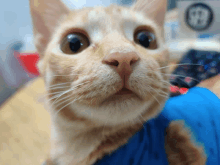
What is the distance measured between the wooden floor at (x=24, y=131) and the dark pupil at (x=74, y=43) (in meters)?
0.37

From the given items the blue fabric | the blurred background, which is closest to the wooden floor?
the blurred background

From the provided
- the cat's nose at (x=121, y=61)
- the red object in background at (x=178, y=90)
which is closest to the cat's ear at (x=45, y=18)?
the cat's nose at (x=121, y=61)

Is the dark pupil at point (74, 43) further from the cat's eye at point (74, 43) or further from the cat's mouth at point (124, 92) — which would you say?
the cat's mouth at point (124, 92)

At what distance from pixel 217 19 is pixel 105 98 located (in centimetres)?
160

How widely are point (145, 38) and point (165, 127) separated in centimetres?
34

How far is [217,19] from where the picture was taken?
1.54 metres

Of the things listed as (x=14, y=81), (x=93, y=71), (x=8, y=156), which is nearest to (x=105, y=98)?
(x=93, y=71)

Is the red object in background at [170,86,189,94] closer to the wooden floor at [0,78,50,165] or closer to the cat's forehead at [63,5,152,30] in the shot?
the cat's forehead at [63,5,152,30]

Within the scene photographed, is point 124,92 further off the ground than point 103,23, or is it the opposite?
point 103,23

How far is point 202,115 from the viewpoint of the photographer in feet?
2.30

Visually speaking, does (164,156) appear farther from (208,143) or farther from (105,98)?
(105,98)

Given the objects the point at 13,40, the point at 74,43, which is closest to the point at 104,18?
the point at 74,43

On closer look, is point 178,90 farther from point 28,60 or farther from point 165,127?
point 28,60

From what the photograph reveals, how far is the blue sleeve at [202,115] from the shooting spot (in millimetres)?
648
